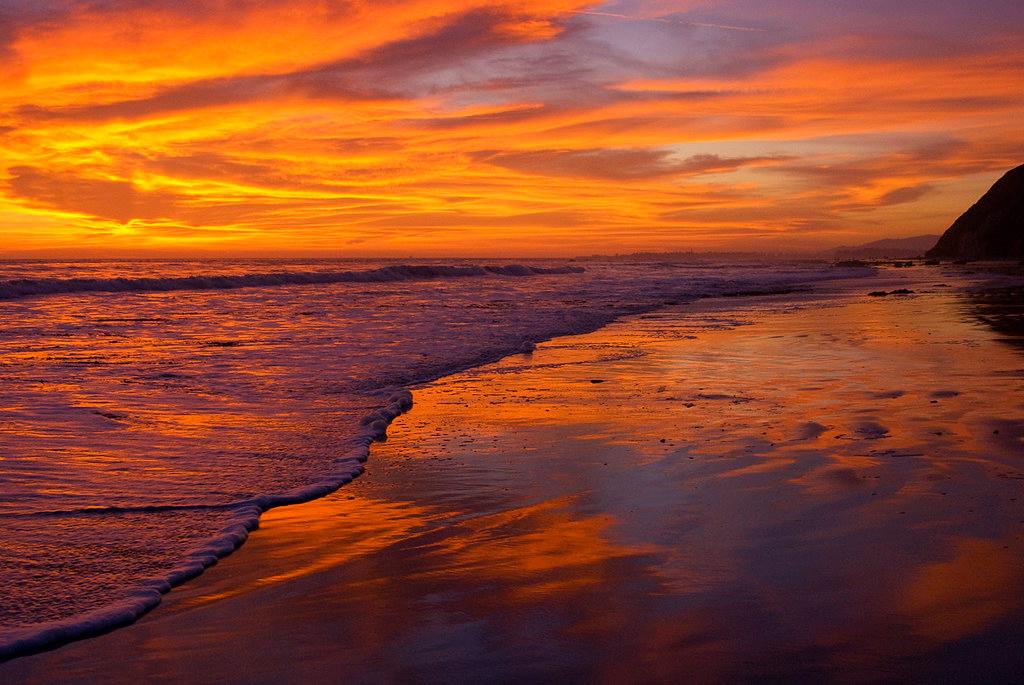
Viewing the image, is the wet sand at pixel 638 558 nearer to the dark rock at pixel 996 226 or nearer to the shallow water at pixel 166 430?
the shallow water at pixel 166 430

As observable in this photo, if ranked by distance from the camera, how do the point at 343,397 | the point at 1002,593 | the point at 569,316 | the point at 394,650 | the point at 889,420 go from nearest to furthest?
the point at 394,650 < the point at 1002,593 < the point at 889,420 < the point at 343,397 < the point at 569,316

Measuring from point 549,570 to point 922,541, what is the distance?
1797 millimetres

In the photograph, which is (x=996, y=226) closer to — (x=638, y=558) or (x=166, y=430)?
(x=166, y=430)

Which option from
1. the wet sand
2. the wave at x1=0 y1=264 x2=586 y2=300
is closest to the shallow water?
the wet sand

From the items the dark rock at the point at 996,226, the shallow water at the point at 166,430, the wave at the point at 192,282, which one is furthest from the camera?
the dark rock at the point at 996,226

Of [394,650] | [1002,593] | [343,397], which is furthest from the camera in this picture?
[343,397]

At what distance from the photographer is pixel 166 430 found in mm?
7352

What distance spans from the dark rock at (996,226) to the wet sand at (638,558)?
72393mm

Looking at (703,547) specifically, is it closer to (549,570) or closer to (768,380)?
(549,570)

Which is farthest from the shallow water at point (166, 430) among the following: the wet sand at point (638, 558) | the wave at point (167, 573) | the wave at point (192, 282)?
the wave at point (192, 282)

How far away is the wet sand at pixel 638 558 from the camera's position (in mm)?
3109

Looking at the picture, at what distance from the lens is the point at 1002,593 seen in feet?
11.5

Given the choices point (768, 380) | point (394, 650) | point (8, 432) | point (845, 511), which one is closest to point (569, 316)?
point (768, 380)

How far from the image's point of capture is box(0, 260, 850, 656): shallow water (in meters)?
4.18
